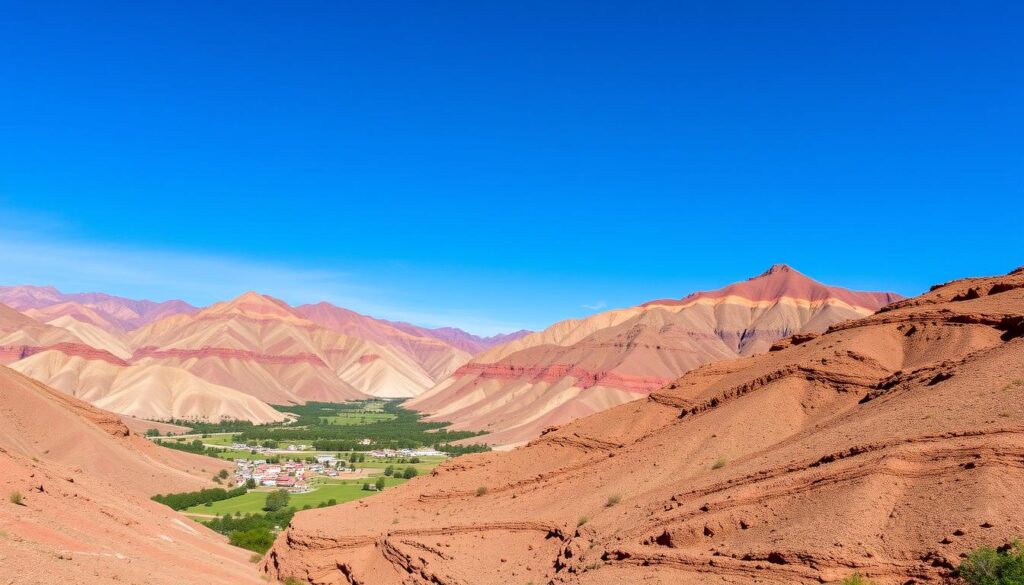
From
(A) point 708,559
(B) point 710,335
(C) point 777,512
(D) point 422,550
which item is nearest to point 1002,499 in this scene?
(C) point 777,512

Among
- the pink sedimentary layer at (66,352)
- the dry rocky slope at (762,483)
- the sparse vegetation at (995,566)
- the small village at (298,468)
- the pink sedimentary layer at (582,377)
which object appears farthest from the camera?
the pink sedimentary layer at (66,352)

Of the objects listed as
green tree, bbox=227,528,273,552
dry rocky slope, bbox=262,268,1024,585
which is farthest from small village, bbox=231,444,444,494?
dry rocky slope, bbox=262,268,1024,585

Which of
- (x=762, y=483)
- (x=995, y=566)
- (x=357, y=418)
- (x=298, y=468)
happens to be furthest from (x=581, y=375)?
(x=995, y=566)

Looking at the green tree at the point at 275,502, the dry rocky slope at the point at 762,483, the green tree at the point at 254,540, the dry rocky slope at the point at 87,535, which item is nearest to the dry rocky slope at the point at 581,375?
the green tree at the point at 275,502

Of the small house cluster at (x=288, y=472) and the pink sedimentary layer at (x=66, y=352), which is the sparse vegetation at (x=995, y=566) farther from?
the pink sedimentary layer at (x=66, y=352)

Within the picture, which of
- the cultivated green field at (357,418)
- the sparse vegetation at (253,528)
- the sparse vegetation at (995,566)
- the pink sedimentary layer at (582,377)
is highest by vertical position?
the pink sedimentary layer at (582,377)

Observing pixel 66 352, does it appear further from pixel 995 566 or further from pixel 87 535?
pixel 995 566
